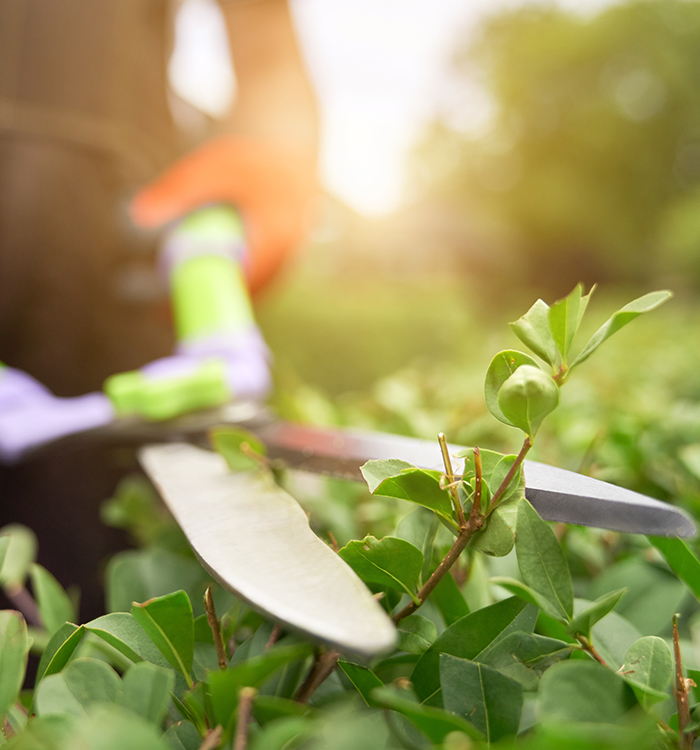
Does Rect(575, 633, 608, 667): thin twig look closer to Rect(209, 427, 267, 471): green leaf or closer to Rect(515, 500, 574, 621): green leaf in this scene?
Rect(515, 500, 574, 621): green leaf

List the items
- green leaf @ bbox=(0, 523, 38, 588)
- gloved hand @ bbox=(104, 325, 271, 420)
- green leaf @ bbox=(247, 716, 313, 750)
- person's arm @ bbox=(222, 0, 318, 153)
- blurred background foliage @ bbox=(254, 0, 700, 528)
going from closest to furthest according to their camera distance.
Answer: green leaf @ bbox=(247, 716, 313, 750), green leaf @ bbox=(0, 523, 38, 588), gloved hand @ bbox=(104, 325, 271, 420), person's arm @ bbox=(222, 0, 318, 153), blurred background foliage @ bbox=(254, 0, 700, 528)

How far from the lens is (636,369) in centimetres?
119

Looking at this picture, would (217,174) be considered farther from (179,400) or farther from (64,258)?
(179,400)

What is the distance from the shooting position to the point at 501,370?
0.78ft

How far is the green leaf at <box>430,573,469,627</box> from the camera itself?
0.87 feet

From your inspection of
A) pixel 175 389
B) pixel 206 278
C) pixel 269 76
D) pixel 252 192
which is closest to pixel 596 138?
pixel 269 76

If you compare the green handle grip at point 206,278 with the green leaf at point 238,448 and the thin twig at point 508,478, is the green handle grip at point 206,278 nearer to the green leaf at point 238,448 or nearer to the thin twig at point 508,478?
the green leaf at point 238,448

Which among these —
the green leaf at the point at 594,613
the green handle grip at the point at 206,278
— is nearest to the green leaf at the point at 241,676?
the green leaf at the point at 594,613

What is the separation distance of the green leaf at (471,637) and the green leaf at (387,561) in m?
0.02

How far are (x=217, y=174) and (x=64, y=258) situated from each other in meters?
0.34

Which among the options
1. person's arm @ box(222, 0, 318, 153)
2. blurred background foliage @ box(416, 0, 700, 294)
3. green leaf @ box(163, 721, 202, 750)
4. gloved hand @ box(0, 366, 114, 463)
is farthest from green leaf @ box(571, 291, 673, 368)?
blurred background foliage @ box(416, 0, 700, 294)

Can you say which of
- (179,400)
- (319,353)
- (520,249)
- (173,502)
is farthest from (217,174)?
(520,249)

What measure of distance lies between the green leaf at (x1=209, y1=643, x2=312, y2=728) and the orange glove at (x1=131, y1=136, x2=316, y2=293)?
2.91ft

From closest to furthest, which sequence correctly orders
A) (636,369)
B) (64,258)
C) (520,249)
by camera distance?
→ (64,258), (636,369), (520,249)
